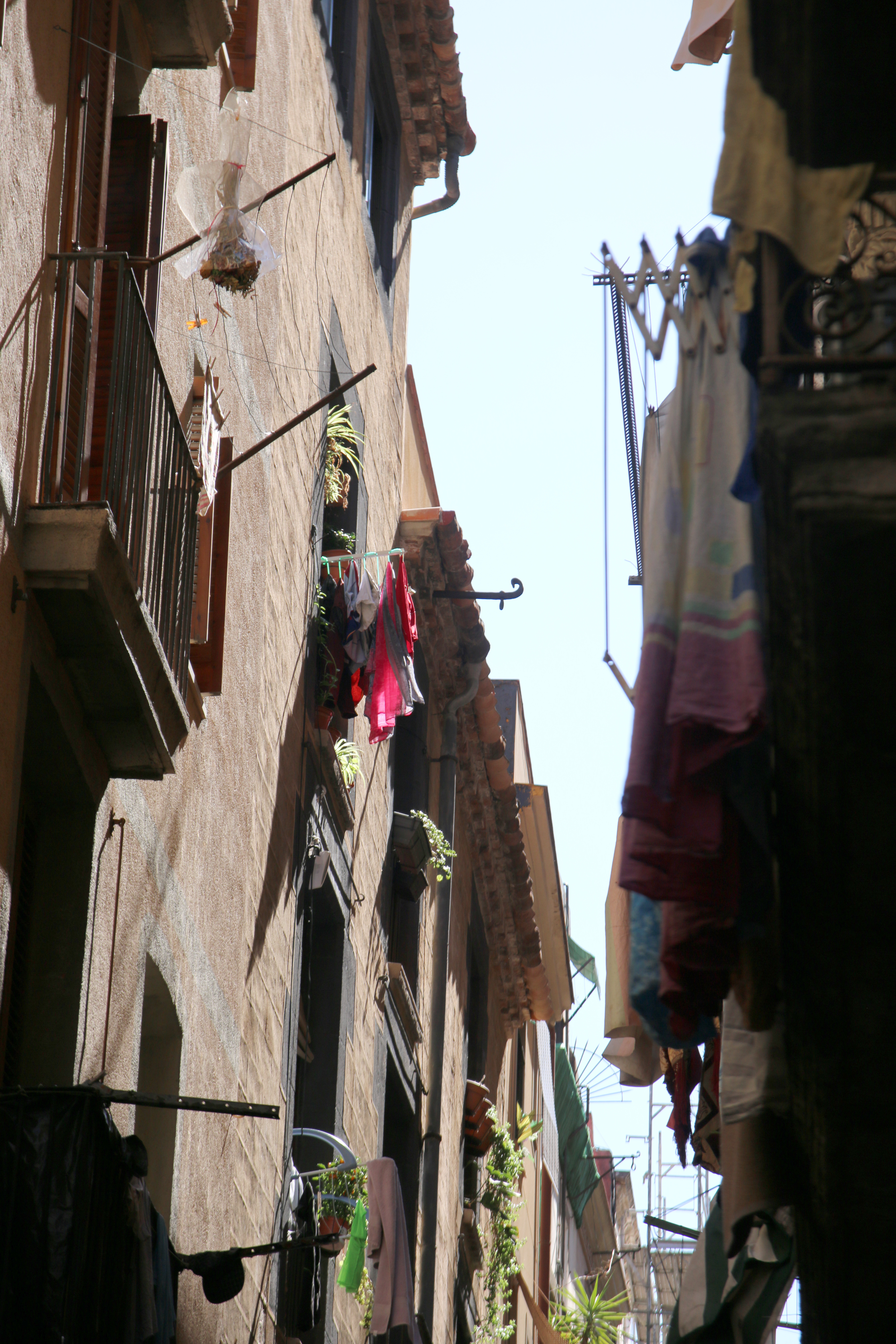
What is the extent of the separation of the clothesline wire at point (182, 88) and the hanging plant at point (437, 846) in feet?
18.5

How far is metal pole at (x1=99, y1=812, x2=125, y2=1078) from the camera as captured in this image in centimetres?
796

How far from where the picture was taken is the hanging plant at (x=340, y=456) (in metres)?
14.4

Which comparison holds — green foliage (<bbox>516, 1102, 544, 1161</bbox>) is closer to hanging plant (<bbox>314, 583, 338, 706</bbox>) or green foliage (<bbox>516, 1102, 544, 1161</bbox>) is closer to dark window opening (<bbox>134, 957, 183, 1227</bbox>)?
hanging plant (<bbox>314, 583, 338, 706</bbox>)

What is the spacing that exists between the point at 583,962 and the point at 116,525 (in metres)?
29.7

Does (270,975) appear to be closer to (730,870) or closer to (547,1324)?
(730,870)

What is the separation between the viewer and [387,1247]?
1232 centimetres

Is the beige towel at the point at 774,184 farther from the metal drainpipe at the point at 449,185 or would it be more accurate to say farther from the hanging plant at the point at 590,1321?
the hanging plant at the point at 590,1321

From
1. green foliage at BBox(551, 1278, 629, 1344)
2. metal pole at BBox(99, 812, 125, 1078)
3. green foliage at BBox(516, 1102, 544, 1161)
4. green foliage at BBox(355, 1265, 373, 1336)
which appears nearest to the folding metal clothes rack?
green foliage at BBox(355, 1265, 373, 1336)

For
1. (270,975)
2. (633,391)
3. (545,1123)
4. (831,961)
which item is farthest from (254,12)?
(545,1123)

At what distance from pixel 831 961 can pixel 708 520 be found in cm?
131

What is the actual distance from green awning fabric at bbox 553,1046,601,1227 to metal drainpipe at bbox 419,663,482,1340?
1605 centimetres

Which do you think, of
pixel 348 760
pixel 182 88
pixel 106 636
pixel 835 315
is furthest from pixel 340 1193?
pixel 835 315

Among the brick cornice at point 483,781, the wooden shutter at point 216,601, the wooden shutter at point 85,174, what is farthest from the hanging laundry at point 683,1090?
the brick cornice at point 483,781

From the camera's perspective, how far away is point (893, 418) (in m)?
4.96
